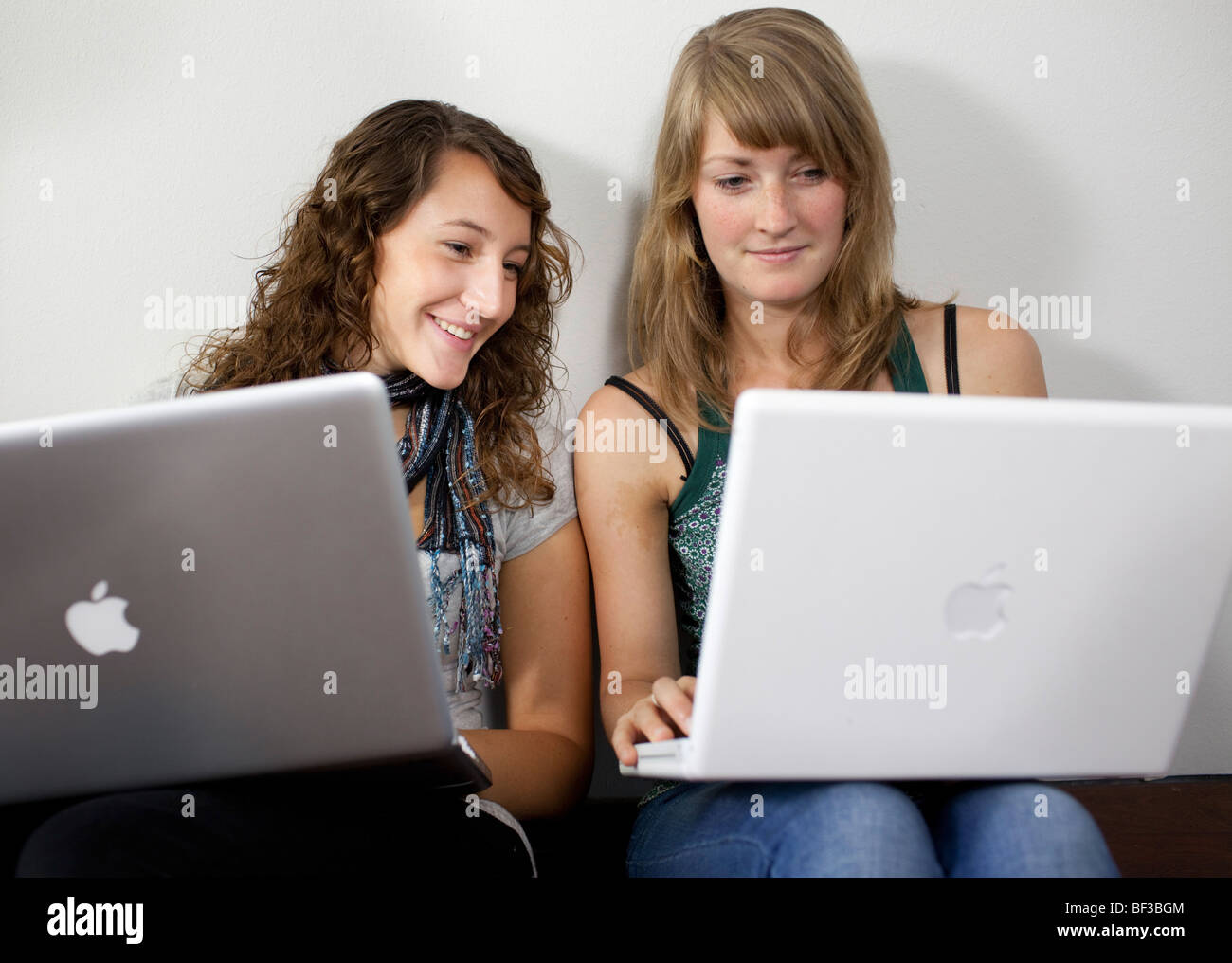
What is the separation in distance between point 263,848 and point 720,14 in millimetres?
1320

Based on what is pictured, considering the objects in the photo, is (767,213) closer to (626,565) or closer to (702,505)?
(702,505)

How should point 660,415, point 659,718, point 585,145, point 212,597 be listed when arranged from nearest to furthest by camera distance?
point 212,597, point 659,718, point 660,415, point 585,145

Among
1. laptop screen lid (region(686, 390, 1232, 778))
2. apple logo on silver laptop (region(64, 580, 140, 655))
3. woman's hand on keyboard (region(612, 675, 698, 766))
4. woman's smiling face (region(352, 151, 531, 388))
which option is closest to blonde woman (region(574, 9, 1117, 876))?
woman's hand on keyboard (region(612, 675, 698, 766))

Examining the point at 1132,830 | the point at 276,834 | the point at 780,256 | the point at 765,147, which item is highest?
the point at 765,147

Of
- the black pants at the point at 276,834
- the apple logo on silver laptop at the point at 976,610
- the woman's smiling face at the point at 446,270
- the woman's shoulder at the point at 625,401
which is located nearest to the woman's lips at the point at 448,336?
the woman's smiling face at the point at 446,270

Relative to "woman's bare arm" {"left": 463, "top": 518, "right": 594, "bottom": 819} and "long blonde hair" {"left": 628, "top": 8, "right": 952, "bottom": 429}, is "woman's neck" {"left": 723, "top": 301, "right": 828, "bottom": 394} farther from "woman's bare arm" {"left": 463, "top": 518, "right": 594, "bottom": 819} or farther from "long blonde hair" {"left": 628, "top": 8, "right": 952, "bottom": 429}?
"woman's bare arm" {"left": 463, "top": 518, "right": 594, "bottom": 819}

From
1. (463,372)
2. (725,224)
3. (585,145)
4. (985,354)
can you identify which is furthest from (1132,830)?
(585,145)

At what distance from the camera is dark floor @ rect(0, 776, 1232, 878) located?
1.28 meters

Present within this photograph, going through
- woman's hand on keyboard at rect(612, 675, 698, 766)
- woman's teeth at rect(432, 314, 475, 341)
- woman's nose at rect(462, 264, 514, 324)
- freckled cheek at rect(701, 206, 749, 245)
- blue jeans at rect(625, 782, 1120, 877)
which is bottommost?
blue jeans at rect(625, 782, 1120, 877)

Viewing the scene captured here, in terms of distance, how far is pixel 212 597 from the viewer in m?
0.78

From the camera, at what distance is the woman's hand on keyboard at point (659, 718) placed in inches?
41.1

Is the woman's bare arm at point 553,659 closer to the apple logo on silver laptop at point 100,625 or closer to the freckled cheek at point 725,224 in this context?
the freckled cheek at point 725,224

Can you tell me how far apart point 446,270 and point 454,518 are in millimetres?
327

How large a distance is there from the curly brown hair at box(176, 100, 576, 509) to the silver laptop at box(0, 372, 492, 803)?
0.58 meters
